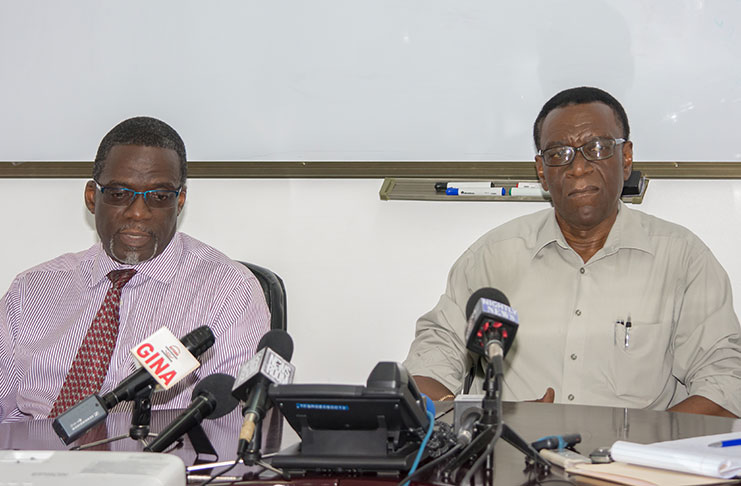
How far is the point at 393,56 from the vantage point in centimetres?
293

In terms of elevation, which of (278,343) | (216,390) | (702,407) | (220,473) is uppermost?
(278,343)

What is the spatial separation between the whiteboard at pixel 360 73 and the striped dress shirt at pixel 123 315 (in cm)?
79

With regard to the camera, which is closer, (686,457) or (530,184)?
(686,457)

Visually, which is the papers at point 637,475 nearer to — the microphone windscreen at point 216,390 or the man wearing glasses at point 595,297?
the microphone windscreen at point 216,390

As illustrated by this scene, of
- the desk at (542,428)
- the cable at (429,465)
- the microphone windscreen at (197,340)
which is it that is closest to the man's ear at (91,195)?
the desk at (542,428)

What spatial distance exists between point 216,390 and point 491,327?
0.51m

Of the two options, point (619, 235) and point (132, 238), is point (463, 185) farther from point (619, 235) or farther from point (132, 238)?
point (132, 238)

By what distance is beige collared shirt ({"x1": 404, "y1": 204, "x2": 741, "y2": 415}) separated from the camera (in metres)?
2.38

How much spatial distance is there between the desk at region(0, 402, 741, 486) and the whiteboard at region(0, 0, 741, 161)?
1217mm

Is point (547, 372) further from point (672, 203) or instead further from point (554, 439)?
point (554, 439)

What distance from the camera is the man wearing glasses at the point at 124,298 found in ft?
7.43

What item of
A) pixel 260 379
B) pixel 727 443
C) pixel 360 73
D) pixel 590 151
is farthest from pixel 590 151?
pixel 260 379

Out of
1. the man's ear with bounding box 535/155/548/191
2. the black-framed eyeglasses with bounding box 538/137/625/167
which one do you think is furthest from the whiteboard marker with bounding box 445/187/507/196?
the black-framed eyeglasses with bounding box 538/137/625/167

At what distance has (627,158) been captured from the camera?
2.58 metres
